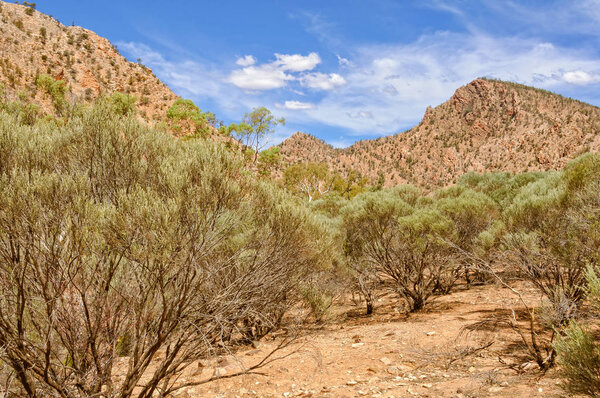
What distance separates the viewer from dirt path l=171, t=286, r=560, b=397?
648 centimetres

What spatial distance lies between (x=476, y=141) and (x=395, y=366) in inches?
3379

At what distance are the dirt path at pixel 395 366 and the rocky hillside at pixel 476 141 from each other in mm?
61079

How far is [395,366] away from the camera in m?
8.06

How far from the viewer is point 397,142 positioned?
90.1 m

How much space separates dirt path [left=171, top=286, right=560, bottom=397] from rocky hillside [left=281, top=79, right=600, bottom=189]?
200 feet

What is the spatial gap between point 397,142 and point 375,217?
80.2 m

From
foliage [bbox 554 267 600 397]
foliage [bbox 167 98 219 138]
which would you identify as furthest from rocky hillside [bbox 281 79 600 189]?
foliage [bbox 554 267 600 397]

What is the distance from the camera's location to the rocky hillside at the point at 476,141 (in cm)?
6581

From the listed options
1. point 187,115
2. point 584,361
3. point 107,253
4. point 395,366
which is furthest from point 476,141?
point 107,253

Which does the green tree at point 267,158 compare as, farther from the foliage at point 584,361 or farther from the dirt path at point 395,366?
the foliage at point 584,361

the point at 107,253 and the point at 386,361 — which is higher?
the point at 107,253

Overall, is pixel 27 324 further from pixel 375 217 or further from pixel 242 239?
pixel 375 217

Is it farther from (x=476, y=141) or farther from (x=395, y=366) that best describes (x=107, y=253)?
(x=476, y=141)

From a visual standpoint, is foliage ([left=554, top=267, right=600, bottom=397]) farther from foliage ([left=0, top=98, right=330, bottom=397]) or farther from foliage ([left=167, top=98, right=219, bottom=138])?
foliage ([left=167, top=98, right=219, bottom=138])
